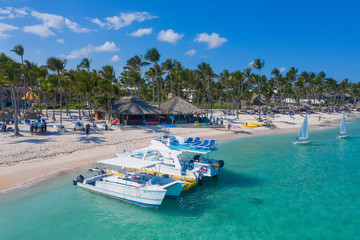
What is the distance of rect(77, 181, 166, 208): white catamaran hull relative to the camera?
43.5ft

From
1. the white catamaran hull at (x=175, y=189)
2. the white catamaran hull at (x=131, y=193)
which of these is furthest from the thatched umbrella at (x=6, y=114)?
the white catamaran hull at (x=175, y=189)

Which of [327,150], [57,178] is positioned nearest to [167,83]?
[327,150]

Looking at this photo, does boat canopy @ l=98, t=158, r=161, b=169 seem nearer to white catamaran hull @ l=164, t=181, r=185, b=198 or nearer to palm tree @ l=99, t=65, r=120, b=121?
white catamaran hull @ l=164, t=181, r=185, b=198

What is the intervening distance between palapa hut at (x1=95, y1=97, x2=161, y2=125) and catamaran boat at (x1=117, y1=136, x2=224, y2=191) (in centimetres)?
2321

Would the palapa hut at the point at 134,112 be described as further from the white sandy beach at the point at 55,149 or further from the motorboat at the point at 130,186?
the motorboat at the point at 130,186

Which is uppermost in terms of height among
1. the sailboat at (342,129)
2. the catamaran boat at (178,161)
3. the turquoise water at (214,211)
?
the sailboat at (342,129)

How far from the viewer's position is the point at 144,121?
141 feet

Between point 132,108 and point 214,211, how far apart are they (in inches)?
1235

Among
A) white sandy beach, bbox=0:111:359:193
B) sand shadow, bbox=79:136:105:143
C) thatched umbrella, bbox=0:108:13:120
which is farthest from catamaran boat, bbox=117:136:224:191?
thatched umbrella, bbox=0:108:13:120

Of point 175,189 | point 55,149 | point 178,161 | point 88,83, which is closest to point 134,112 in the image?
point 88,83

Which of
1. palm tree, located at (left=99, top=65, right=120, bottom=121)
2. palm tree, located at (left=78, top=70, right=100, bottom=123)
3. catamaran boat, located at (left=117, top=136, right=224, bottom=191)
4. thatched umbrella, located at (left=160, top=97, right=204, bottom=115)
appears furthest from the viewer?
thatched umbrella, located at (left=160, top=97, right=204, bottom=115)

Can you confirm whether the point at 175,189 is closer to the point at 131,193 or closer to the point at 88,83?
the point at 131,193

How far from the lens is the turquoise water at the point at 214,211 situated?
1148 cm

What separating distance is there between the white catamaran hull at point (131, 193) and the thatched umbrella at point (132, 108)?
26.0 meters
